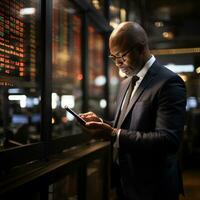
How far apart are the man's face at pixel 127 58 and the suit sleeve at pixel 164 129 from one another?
26 cm

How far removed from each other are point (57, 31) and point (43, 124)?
1.47 metres

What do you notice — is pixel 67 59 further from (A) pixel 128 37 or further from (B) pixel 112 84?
(A) pixel 128 37

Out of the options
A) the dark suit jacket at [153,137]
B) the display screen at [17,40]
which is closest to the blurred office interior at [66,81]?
the display screen at [17,40]

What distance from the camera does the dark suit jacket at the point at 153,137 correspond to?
71.7 inches

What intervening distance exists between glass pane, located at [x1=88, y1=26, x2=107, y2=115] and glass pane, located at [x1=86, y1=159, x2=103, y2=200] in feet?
3.10

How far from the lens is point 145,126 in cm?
191

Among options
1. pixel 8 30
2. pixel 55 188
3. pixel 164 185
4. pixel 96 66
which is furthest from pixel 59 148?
pixel 96 66

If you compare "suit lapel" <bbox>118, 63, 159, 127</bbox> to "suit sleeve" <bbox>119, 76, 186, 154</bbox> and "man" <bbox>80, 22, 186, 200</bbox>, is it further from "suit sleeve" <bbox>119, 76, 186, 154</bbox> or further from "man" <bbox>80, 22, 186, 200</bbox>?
"suit sleeve" <bbox>119, 76, 186, 154</bbox>

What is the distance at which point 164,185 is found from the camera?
1.91m

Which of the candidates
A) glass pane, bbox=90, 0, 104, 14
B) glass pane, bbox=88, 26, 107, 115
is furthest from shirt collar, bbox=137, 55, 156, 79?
glass pane, bbox=88, 26, 107, 115

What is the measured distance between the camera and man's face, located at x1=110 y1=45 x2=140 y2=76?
1971 millimetres

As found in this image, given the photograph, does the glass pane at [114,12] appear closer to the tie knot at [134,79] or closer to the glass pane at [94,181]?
the glass pane at [94,181]

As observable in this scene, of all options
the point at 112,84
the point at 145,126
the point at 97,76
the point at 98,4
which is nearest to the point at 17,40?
the point at 145,126

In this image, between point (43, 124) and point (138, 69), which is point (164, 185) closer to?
point (138, 69)
